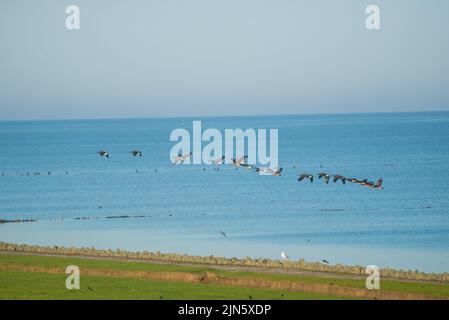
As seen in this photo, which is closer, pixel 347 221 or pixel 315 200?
pixel 347 221

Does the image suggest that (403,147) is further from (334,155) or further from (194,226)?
(194,226)

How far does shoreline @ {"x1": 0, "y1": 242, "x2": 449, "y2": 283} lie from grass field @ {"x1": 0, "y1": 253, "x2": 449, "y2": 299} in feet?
6.80

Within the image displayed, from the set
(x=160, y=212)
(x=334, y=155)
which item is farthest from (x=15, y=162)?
(x=160, y=212)

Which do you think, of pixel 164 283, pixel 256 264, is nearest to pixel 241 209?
pixel 256 264

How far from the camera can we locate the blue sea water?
54.2 metres

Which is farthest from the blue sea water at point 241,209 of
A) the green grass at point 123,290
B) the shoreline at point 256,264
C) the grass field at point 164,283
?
the green grass at point 123,290

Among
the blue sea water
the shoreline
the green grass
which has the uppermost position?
the blue sea water

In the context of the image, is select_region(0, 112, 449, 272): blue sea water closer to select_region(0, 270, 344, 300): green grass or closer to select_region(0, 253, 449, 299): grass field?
select_region(0, 253, 449, 299): grass field

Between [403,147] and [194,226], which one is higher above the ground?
[403,147]

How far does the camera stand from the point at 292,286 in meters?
34.8

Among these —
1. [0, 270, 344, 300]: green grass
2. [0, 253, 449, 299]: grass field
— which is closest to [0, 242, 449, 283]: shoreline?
[0, 253, 449, 299]: grass field

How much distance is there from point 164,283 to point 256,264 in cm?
709

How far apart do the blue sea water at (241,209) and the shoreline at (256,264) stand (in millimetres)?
6135

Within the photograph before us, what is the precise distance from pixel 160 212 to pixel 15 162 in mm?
80996
